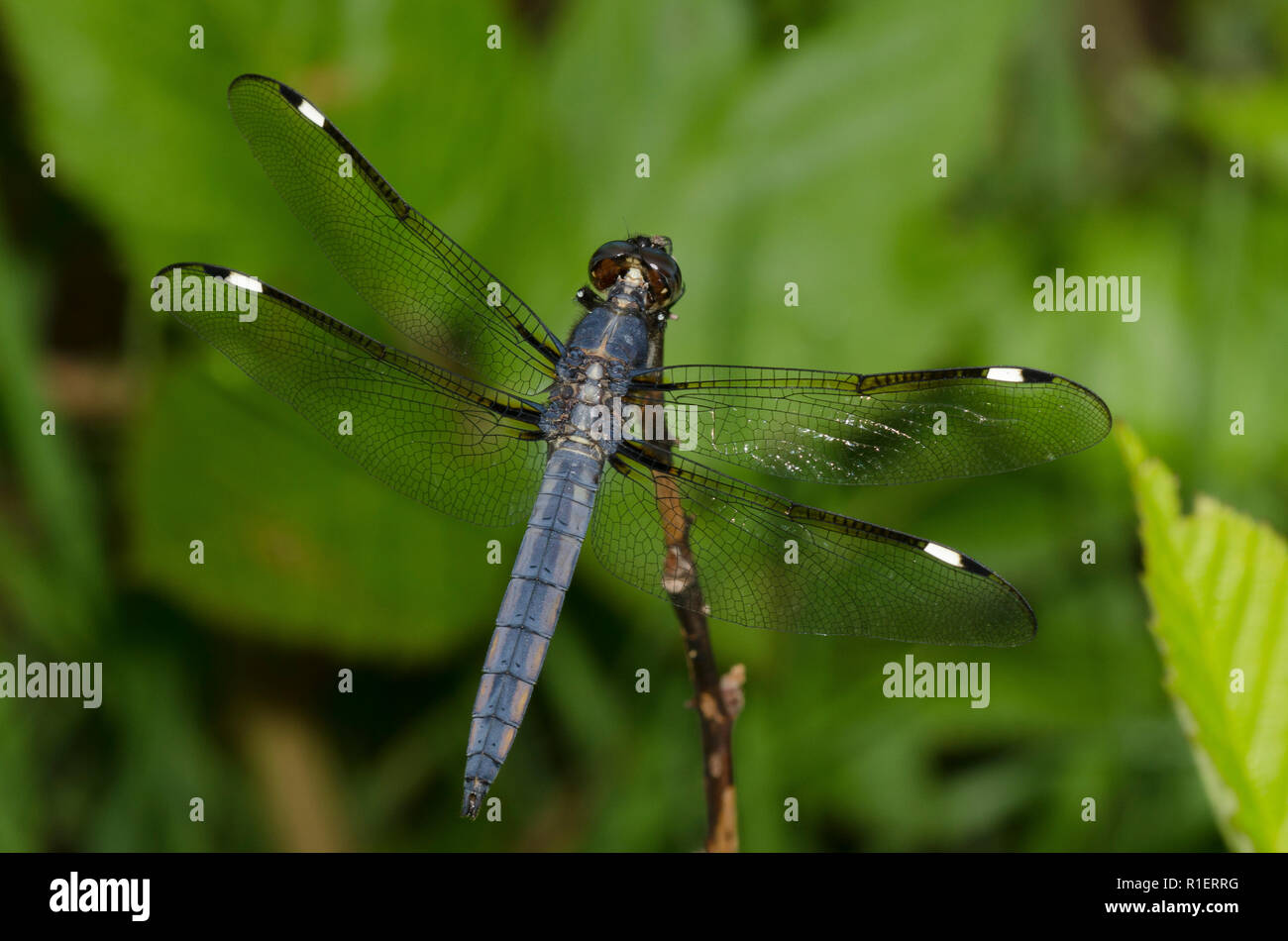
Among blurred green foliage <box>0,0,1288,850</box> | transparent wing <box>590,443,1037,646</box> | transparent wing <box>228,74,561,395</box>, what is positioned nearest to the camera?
transparent wing <box>590,443,1037,646</box>

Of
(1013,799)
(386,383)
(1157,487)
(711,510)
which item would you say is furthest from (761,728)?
(1157,487)

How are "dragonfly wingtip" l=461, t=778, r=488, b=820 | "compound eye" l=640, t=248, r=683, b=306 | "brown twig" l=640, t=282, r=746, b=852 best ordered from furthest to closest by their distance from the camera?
"compound eye" l=640, t=248, r=683, b=306
"dragonfly wingtip" l=461, t=778, r=488, b=820
"brown twig" l=640, t=282, r=746, b=852

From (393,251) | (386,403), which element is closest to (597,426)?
(386,403)

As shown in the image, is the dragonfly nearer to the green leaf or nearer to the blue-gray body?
the blue-gray body

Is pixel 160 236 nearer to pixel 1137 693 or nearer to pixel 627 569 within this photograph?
pixel 627 569

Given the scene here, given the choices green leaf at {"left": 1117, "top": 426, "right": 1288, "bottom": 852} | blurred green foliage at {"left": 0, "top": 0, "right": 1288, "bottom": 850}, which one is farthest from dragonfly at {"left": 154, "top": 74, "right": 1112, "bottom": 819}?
blurred green foliage at {"left": 0, "top": 0, "right": 1288, "bottom": 850}
